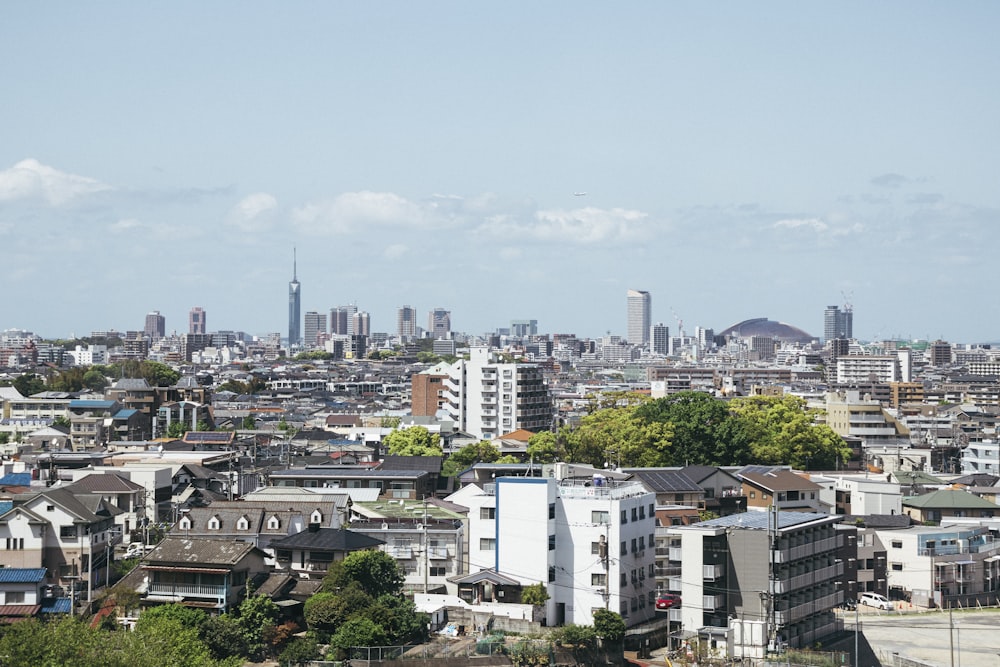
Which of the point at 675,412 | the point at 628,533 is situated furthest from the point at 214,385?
the point at 628,533

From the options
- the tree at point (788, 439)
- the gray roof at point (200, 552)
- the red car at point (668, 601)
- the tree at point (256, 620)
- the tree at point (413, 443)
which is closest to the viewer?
the tree at point (256, 620)

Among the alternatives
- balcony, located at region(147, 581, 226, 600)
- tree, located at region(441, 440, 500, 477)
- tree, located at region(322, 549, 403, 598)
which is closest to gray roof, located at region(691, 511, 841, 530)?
tree, located at region(322, 549, 403, 598)

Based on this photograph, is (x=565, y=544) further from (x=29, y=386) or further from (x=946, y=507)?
(x=29, y=386)

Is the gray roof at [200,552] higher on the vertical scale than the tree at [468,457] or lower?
lower

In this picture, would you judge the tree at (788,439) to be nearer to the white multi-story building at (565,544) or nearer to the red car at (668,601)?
the red car at (668,601)

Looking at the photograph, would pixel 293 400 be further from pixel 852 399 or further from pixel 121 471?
pixel 121 471

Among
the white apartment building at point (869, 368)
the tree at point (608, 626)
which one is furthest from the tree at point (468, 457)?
the white apartment building at point (869, 368)
